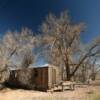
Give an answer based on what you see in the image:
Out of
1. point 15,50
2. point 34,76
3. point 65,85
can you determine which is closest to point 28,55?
point 15,50

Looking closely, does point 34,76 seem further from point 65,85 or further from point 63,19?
point 63,19

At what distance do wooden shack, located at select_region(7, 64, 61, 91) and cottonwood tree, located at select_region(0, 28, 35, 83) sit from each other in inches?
39.2

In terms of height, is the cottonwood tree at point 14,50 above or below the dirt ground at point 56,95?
above

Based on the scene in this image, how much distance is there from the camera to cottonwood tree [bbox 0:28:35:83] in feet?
83.7

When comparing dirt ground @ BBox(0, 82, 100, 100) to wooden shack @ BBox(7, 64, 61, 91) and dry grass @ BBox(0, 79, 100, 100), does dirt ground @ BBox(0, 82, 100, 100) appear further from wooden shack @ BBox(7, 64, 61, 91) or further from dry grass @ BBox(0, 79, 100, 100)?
wooden shack @ BBox(7, 64, 61, 91)

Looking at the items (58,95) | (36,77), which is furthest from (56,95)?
(36,77)

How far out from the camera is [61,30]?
33156 millimetres

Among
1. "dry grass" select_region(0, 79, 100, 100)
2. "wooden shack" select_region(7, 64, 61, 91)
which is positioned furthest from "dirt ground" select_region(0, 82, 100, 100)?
"wooden shack" select_region(7, 64, 61, 91)

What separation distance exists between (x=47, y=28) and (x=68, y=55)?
208 inches

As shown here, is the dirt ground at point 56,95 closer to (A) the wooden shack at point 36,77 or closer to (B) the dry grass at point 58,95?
(B) the dry grass at point 58,95

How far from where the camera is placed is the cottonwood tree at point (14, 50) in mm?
25516

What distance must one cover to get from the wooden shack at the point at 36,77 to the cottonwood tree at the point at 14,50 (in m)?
0.99

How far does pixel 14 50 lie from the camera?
88.0 feet

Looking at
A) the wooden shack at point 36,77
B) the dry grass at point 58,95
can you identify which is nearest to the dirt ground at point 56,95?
the dry grass at point 58,95
